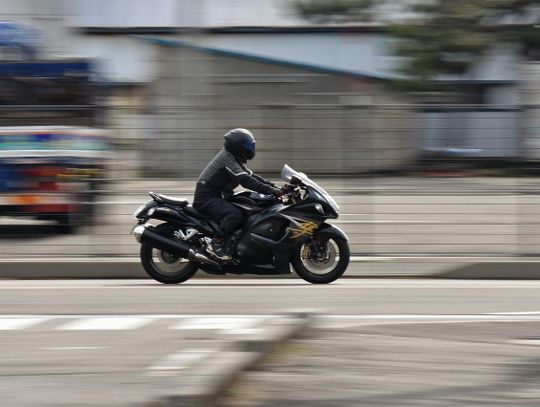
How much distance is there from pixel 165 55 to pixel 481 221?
1872cm

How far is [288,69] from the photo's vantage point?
106ft

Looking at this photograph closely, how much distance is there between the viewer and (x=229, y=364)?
226 inches

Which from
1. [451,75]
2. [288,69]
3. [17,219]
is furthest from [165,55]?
[17,219]

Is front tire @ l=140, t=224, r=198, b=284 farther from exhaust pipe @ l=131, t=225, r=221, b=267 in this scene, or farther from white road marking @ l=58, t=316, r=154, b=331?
white road marking @ l=58, t=316, r=154, b=331

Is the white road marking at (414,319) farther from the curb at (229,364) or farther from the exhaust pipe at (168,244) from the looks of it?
the exhaust pipe at (168,244)

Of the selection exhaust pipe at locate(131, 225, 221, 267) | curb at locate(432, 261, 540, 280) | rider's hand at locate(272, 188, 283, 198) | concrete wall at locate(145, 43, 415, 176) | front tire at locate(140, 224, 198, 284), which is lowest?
curb at locate(432, 261, 540, 280)

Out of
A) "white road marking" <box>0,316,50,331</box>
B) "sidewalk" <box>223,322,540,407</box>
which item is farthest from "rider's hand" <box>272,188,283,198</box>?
"sidewalk" <box>223,322,540,407</box>

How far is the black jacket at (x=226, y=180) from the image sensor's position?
37.0ft

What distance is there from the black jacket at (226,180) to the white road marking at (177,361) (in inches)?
161

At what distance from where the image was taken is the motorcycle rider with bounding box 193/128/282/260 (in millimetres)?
11312

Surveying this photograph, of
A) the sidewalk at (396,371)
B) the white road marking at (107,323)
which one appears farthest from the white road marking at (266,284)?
the sidewalk at (396,371)

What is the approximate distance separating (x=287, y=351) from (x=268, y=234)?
15.9 ft

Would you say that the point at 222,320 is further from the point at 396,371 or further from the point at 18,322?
the point at 396,371

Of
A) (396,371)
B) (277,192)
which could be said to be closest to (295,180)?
(277,192)
